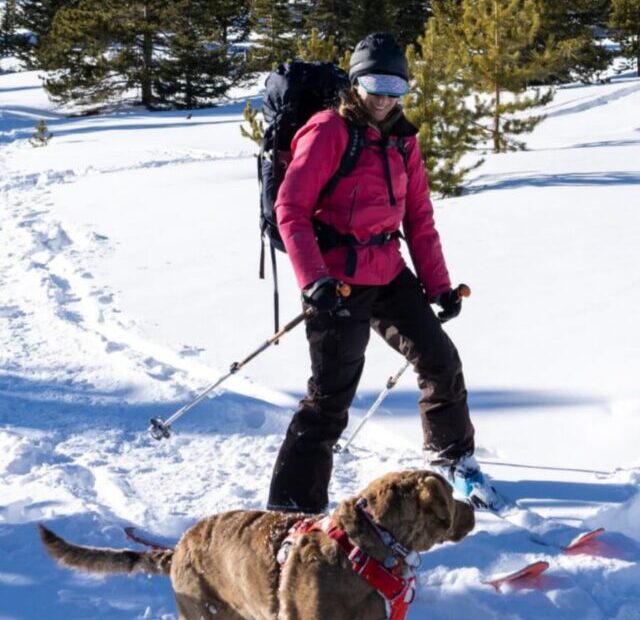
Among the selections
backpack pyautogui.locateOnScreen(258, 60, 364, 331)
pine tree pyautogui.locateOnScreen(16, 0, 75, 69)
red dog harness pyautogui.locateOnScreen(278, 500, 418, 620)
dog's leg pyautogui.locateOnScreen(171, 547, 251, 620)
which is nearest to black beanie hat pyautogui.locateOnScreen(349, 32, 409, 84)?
backpack pyautogui.locateOnScreen(258, 60, 364, 331)

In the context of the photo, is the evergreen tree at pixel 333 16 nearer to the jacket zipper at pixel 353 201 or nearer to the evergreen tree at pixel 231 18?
the evergreen tree at pixel 231 18

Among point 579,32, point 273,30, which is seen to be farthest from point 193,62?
point 579,32

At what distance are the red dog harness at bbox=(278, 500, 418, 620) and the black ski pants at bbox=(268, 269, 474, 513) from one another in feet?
3.42

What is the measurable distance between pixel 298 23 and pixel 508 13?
19232 millimetres

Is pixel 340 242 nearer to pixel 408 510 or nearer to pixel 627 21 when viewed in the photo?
pixel 408 510

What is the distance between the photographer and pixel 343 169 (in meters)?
3.41

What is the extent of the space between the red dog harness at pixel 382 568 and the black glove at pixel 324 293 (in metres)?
0.99

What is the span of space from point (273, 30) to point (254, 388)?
2962cm

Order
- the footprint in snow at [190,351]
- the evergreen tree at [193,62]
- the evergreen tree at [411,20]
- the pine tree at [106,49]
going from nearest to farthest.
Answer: the footprint in snow at [190,351]
the pine tree at [106,49]
the evergreen tree at [193,62]
the evergreen tree at [411,20]

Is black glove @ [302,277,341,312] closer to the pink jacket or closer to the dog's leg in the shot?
the pink jacket

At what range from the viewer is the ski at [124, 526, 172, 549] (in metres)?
3.73

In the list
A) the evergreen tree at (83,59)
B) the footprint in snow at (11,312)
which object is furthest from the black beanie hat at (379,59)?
the evergreen tree at (83,59)

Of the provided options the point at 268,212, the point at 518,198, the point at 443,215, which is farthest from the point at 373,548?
the point at 518,198

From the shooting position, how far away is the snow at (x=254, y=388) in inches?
138
